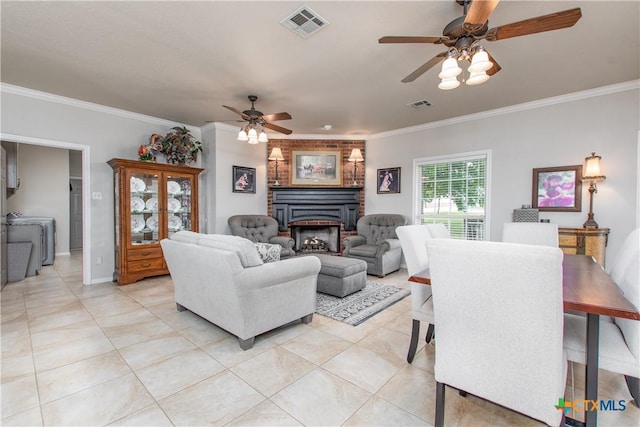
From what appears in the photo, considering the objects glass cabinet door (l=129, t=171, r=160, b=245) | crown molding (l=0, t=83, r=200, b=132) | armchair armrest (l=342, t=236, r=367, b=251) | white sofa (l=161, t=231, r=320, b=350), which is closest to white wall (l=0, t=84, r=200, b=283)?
crown molding (l=0, t=83, r=200, b=132)

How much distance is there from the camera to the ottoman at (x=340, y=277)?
338cm

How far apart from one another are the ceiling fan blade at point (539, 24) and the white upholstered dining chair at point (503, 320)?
1.52 m

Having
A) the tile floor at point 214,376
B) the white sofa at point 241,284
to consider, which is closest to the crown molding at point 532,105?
the tile floor at point 214,376

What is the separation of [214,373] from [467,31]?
2.87 meters

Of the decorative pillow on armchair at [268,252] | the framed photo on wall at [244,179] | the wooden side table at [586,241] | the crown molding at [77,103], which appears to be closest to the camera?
the decorative pillow on armchair at [268,252]

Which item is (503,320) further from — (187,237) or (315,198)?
(315,198)

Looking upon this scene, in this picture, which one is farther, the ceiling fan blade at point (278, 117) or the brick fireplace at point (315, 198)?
the brick fireplace at point (315, 198)

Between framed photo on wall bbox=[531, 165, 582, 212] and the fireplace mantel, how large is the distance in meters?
2.89

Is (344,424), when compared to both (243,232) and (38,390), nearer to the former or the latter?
(38,390)

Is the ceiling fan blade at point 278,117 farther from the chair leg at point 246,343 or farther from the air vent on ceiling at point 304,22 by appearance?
the chair leg at point 246,343

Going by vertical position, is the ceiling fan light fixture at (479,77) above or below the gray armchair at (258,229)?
above

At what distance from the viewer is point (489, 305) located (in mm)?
1156

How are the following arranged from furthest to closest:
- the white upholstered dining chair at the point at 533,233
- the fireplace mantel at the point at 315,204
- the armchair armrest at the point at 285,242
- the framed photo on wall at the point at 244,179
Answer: the fireplace mantel at the point at 315,204
the framed photo on wall at the point at 244,179
the armchair armrest at the point at 285,242
the white upholstered dining chair at the point at 533,233

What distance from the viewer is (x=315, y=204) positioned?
5.66 metres
